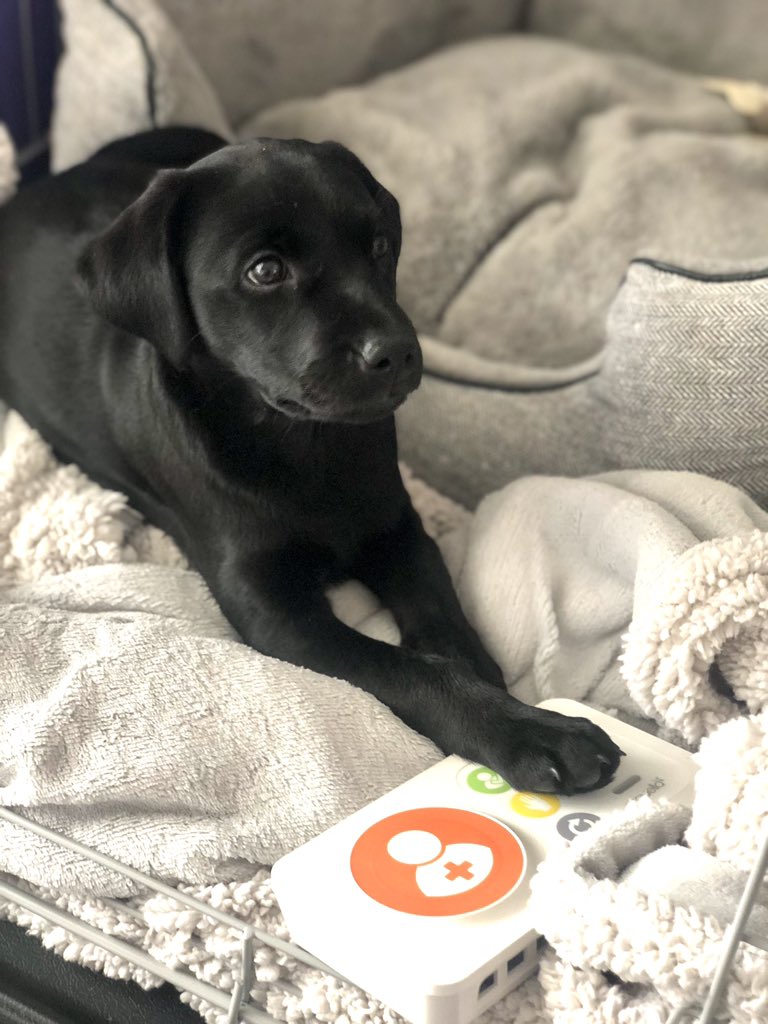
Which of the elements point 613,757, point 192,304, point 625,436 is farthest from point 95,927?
point 625,436

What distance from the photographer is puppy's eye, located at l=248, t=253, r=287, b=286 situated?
1.28m

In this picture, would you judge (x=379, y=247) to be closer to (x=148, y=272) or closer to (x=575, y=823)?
(x=148, y=272)

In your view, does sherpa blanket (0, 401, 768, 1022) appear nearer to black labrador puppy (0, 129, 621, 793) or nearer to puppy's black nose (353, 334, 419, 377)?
black labrador puppy (0, 129, 621, 793)

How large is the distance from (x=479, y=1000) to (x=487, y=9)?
7.54ft

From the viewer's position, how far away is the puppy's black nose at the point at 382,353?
48.4 inches

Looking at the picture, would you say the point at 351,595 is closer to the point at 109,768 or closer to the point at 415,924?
the point at 109,768

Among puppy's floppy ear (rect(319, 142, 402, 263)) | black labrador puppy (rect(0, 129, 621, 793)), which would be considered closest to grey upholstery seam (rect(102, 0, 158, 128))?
black labrador puppy (rect(0, 129, 621, 793))

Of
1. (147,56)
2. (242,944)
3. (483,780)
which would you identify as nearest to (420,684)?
(483,780)

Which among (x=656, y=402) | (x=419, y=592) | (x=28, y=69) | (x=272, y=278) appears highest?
(x=272, y=278)

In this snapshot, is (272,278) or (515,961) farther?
(272,278)

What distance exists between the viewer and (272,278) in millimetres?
1283

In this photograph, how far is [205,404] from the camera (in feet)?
4.71

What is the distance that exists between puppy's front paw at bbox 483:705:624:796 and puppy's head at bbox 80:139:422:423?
354 millimetres

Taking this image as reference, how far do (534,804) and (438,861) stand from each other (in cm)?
13
